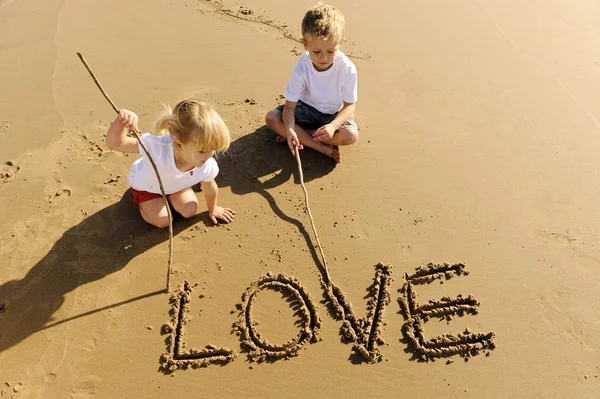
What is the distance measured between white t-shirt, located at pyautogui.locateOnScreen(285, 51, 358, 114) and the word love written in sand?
150 centimetres

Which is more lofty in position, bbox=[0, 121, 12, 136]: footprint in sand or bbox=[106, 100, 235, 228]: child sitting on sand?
bbox=[106, 100, 235, 228]: child sitting on sand

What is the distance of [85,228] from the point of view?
3.43 m

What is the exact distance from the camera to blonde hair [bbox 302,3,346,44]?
340 centimetres

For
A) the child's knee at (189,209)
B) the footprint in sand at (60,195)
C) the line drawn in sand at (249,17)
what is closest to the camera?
the child's knee at (189,209)

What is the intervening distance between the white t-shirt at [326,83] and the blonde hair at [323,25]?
331 millimetres

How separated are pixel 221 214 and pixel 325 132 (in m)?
1.04

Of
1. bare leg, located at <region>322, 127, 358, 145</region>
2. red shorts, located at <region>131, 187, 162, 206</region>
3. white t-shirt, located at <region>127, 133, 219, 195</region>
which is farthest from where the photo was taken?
bare leg, located at <region>322, 127, 358, 145</region>

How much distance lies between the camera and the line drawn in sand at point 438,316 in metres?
2.95

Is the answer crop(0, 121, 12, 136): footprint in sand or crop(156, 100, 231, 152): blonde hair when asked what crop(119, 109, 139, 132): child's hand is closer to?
crop(156, 100, 231, 152): blonde hair

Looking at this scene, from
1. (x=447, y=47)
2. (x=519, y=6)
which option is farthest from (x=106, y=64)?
(x=519, y=6)

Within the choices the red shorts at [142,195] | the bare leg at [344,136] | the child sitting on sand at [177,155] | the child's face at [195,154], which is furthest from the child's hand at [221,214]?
the bare leg at [344,136]

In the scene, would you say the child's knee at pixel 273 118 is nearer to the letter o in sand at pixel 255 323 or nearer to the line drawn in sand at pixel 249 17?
the letter o in sand at pixel 255 323

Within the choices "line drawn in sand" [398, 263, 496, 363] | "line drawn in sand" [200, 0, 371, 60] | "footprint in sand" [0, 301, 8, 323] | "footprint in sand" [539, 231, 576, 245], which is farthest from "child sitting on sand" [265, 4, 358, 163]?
"footprint in sand" [0, 301, 8, 323]

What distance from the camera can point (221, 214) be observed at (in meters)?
3.56
